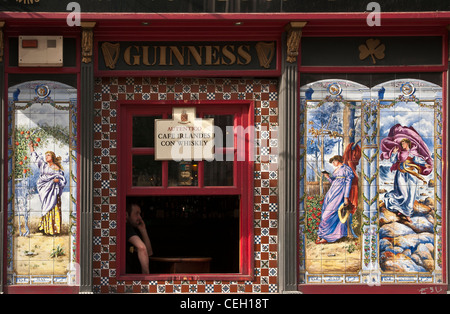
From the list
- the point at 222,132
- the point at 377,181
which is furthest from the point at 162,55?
the point at 377,181

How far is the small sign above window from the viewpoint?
1028 cm

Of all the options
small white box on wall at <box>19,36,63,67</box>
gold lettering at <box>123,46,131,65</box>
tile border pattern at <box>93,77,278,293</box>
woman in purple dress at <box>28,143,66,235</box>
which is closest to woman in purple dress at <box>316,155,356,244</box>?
tile border pattern at <box>93,77,278,293</box>

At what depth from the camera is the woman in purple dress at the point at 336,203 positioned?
400 inches

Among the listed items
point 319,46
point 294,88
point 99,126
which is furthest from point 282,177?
point 99,126

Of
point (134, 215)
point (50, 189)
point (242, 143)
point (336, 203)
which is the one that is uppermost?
point (242, 143)

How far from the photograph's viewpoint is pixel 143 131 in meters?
10.3

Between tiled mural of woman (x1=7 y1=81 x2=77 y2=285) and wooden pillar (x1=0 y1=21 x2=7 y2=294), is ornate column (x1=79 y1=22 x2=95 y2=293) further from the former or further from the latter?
wooden pillar (x1=0 y1=21 x2=7 y2=294)

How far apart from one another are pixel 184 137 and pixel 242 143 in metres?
0.77

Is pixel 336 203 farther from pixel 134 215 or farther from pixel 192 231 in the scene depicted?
pixel 134 215

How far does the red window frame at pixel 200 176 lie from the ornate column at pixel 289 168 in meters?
0.45

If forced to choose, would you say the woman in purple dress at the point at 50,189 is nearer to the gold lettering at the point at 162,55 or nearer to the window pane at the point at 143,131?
the window pane at the point at 143,131

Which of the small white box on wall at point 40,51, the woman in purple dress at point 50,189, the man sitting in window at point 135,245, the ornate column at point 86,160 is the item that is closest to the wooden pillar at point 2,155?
the small white box on wall at point 40,51
